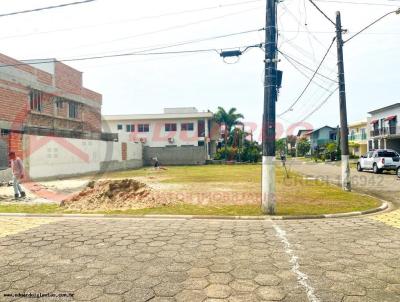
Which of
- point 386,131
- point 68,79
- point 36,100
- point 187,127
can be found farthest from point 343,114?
point 386,131

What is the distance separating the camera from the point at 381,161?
23000 millimetres

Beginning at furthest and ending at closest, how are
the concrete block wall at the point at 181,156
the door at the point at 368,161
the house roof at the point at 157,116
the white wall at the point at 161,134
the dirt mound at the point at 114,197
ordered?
the white wall at the point at 161,134 < the house roof at the point at 157,116 < the concrete block wall at the point at 181,156 < the door at the point at 368,161 < the dirt mound at the point at 114,197

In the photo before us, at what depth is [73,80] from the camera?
31.5 m

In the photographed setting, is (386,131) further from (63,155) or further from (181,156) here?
(63,155)

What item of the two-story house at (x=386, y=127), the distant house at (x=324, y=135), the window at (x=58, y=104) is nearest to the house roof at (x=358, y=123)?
the two-story house at (x=386, y=127)

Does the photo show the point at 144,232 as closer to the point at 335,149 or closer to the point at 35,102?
the point at 35,102

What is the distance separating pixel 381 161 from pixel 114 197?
1980cm

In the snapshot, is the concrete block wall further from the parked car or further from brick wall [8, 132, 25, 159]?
brick wall [8, 132, 25, 159]

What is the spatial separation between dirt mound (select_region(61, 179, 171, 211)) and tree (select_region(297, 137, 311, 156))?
2805 inches

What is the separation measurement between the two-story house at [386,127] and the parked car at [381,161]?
58.5ft

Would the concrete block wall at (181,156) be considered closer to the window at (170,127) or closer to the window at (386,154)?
the window at (170,127)

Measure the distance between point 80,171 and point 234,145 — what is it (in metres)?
23.7

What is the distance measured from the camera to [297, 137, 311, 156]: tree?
255 ft

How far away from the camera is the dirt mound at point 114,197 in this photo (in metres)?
10.6
